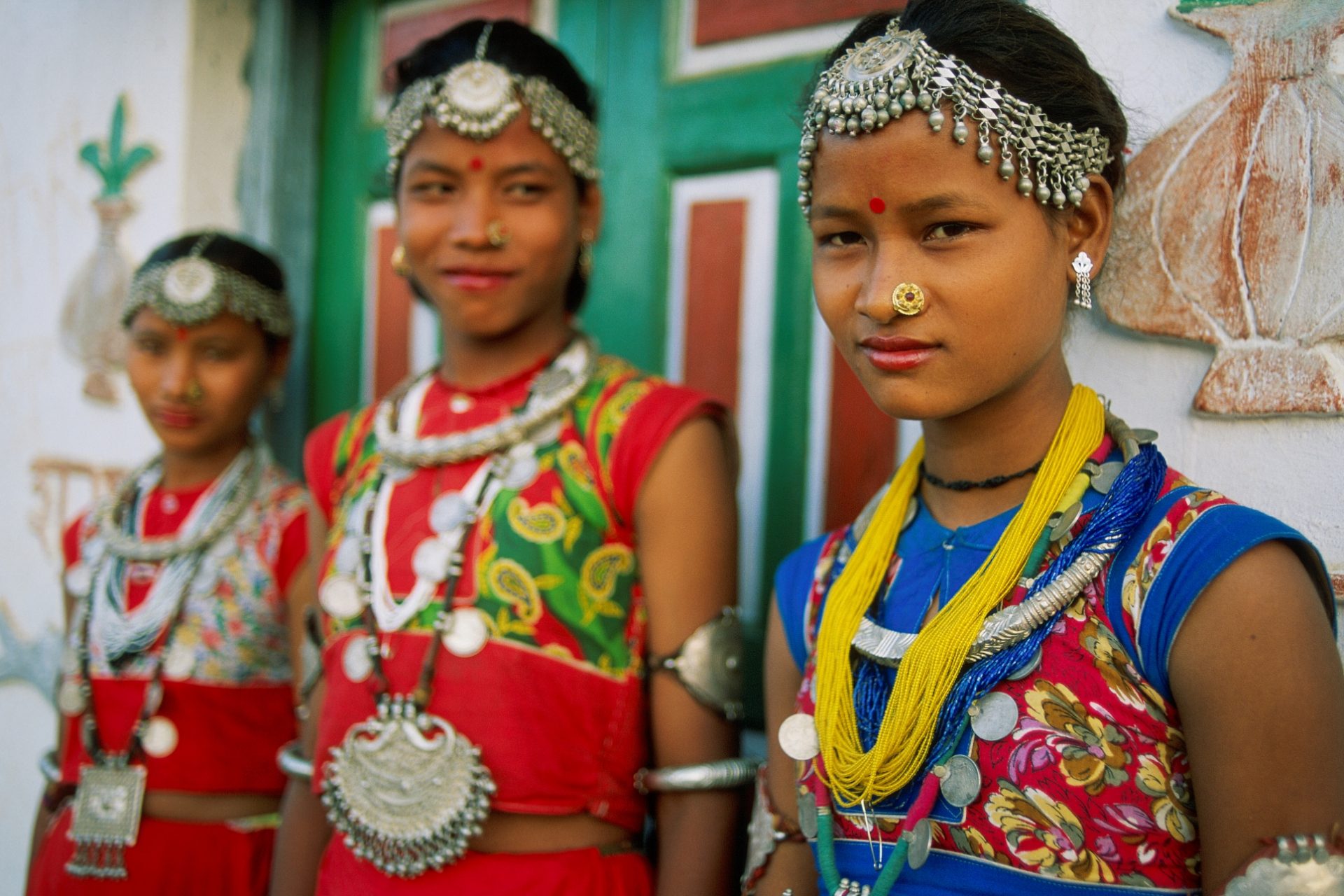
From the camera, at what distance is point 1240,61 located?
5.21ft

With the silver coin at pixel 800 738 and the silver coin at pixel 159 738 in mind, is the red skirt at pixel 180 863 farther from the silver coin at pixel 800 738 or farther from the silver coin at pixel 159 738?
the silver coin at pixel 800 738

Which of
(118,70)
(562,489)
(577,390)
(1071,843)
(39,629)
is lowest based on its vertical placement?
(39,629)

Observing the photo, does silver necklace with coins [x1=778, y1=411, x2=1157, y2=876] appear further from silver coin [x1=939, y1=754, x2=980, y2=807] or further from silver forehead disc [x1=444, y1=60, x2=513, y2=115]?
silver forehead disc [x1=444, y1=60, x2=513, y2=115]

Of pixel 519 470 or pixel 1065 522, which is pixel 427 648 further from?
pixel 1065 522

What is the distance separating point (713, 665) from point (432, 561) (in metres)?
0.52

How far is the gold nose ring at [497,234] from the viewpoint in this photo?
1.99 meters

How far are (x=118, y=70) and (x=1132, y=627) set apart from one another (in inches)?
133

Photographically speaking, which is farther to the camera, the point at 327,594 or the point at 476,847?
the point at 327,594

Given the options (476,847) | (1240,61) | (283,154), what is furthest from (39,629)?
(1240,61)

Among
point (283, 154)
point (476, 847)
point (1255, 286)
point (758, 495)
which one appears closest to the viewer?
point (1255, 286)

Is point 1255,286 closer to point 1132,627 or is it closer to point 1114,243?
point 1114,243

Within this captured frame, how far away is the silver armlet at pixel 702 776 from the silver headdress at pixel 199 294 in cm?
157

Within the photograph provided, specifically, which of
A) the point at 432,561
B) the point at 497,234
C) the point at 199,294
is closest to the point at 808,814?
the point at 432,561

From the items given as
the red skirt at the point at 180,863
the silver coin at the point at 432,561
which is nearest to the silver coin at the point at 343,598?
the silver coin at the point at 432,561
